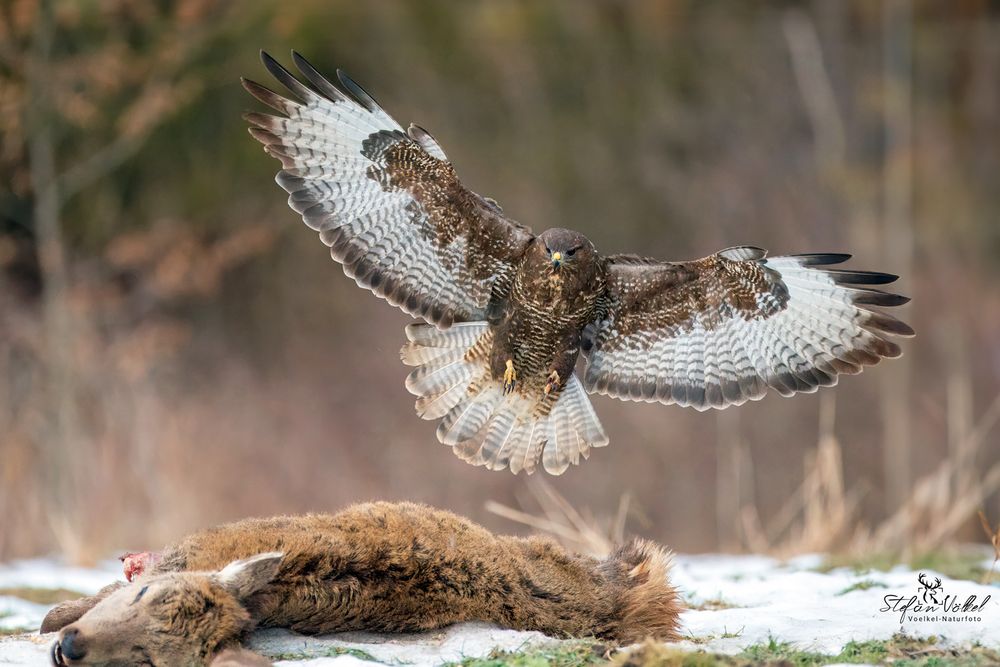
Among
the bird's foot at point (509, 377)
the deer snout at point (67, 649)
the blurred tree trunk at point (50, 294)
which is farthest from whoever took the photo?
the blurred tree trunk at point (50, 294)

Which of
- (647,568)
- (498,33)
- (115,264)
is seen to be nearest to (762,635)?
(647,568)

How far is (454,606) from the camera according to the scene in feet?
13.1

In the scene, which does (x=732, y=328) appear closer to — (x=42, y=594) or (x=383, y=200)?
(x=383, y=200)

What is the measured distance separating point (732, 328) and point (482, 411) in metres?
1.39

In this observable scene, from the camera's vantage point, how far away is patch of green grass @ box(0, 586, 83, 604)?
5801 mm

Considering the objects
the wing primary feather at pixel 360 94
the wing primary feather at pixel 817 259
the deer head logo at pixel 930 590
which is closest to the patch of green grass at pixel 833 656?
the deer head logo at pixel 930 590

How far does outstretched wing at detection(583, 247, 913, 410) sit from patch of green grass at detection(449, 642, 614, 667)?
107 inches

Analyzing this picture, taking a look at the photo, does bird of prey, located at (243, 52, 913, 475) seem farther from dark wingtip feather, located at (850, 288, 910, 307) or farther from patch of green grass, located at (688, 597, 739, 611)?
patch of green grass, located at (688, 597, 739, 611)

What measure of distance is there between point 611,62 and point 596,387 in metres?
10.9

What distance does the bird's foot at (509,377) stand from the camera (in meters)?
6.54

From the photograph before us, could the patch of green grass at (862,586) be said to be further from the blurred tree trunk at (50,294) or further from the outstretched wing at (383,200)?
the blurred tree trunk at (50,294)

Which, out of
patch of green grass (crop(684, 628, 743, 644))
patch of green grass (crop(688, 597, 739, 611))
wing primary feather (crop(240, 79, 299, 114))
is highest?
wing primary feather (crop(240, 79, 299, 114))

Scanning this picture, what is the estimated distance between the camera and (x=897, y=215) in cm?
1165

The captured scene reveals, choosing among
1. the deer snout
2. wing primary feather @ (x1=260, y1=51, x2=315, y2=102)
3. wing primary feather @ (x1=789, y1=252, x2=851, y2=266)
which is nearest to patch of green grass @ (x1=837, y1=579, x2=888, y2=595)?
wing primary feather @ (x1=789, y1=252, x2=851, y2=266)
